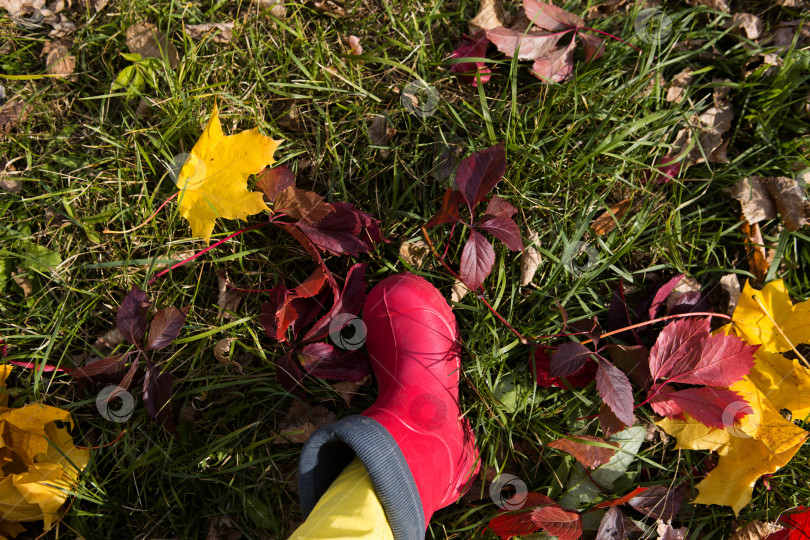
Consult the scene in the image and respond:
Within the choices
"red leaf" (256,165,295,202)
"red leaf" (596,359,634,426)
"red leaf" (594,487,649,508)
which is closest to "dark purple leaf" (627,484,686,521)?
"red leaf" (594,487,649,508)

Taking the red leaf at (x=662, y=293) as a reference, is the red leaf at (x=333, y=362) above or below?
below

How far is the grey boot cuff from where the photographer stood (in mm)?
1257

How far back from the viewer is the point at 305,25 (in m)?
1.82

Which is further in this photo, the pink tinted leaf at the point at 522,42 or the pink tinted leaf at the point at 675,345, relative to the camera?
the pink tinted leaf at the point at 522,42

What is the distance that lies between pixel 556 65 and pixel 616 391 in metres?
1.01

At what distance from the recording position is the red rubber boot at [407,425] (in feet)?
4.23

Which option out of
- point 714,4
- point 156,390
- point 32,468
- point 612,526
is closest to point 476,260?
point 612,526

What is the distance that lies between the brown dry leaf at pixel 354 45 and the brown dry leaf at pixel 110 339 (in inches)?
46.4

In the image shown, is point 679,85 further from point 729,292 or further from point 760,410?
point 760,410

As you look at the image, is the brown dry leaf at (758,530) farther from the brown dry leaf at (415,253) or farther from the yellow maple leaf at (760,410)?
the brown dry leaf at (415,253)

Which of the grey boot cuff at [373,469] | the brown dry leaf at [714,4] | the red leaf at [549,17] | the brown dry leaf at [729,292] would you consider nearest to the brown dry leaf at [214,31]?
the red leaf at [549,17]

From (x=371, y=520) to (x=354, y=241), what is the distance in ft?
2.35

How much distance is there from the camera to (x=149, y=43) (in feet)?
5.93

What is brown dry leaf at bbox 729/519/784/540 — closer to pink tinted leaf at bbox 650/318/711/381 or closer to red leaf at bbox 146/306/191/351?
pink tinted leaf at bbox 650/318/711/381
